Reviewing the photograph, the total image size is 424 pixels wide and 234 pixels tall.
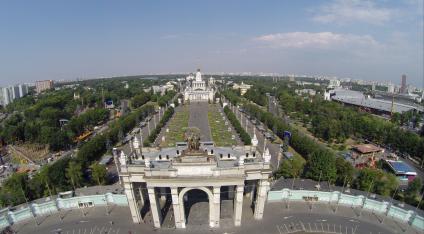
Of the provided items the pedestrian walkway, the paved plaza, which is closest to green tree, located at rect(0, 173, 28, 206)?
the paved plaza

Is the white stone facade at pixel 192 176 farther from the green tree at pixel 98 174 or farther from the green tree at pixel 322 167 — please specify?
the green tree at pixel 322 167

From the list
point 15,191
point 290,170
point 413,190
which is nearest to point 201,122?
point 290,170

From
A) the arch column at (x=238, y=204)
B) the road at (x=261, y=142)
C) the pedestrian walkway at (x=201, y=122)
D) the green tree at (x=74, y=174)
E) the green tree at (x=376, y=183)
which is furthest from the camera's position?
the pedestrian walkway at (x=201, y=122)

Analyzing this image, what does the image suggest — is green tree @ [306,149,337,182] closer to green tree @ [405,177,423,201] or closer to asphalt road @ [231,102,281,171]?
asphalt road @ [231,102,281,171]

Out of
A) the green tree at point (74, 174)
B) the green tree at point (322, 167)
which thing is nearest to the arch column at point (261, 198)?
the green tree at point (322, 167)

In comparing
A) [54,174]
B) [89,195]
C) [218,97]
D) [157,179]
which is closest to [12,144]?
[54,174]

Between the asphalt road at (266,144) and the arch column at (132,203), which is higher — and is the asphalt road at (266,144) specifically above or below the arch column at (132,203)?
below
